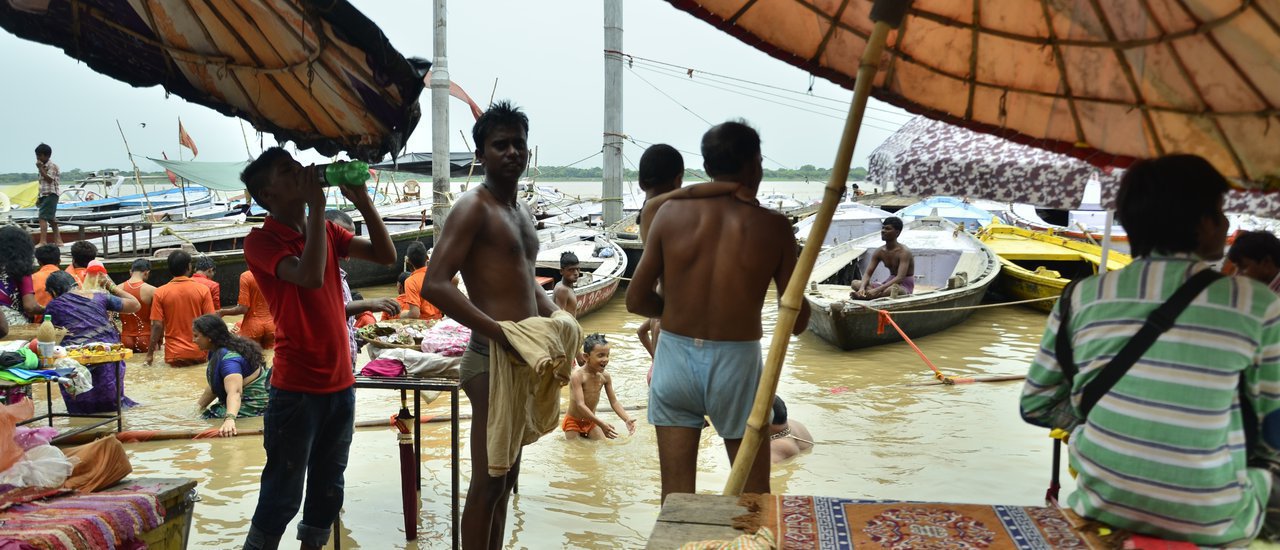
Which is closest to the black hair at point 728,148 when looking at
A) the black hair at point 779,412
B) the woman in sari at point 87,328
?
the black hair at point 779,412

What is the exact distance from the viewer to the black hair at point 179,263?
902 cm

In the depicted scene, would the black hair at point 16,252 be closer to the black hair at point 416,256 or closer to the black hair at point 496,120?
the black hair at point 416,256

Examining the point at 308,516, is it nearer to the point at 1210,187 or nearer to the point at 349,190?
the point at 349,190

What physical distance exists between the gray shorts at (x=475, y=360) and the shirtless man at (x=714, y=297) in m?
0.69

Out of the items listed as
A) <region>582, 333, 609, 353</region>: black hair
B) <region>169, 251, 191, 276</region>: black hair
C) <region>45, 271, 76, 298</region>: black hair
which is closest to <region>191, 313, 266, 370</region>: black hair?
<region>45, 271, 76, 298</region>: black hair

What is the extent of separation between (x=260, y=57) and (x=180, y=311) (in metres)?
6.37

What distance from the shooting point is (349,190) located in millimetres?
3385

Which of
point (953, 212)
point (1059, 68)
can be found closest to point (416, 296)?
point (1059, 68)

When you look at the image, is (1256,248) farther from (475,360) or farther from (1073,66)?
(475,360)

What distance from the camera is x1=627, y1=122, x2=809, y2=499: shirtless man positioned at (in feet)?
10.1

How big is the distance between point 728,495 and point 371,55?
79.8 inches

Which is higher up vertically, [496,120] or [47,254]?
[496,120]

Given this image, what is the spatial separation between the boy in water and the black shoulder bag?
14.4 ft

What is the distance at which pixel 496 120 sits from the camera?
343 cm
